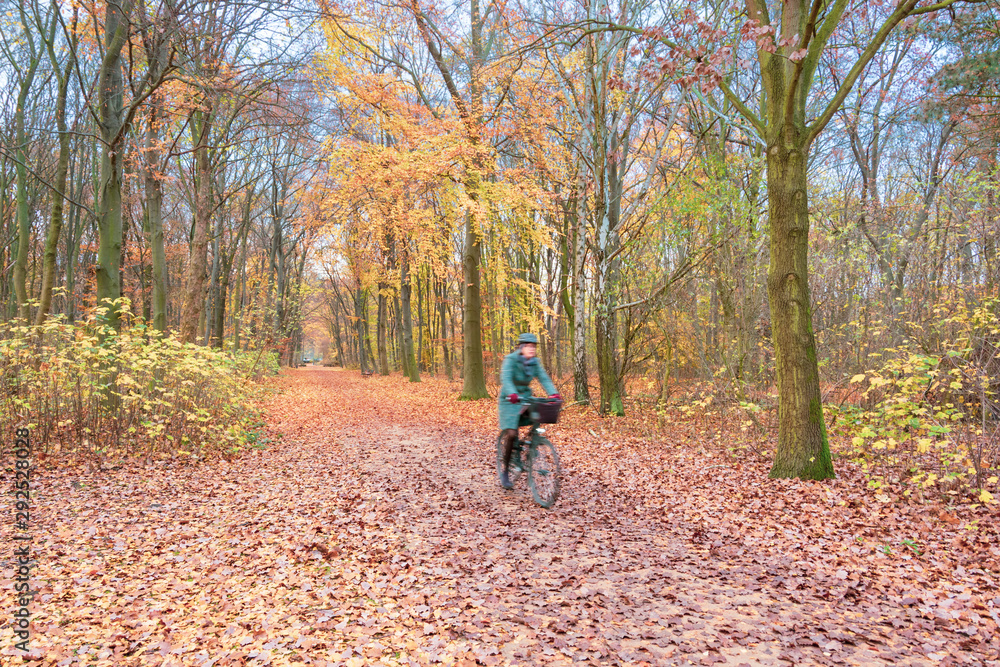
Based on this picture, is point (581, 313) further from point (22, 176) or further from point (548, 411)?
point (22, 176)

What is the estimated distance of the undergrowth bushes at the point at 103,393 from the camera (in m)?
7.94

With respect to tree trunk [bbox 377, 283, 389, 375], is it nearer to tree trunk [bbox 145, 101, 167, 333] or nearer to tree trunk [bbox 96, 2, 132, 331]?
tree trunk [bbox 145, 101, 167, 333]

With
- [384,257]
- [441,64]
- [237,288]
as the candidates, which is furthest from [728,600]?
[237,288]

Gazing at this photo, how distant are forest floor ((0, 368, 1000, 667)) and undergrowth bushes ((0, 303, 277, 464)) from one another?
97cm

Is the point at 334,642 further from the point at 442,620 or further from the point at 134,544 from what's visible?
the point at 134,544

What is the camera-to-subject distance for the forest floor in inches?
137

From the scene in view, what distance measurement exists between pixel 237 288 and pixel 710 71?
3124 cm

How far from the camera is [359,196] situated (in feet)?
51.8

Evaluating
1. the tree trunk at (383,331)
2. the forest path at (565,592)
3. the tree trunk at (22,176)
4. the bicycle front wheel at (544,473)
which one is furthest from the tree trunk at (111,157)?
the tree trunk at (383,331)

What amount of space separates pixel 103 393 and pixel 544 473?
288 inches

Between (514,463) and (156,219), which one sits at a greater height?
(156,219)

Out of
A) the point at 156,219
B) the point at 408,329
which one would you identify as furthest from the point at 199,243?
the point at 408,329

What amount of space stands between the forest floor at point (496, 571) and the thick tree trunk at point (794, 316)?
0.50 meters

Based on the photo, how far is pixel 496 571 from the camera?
4699 mm
